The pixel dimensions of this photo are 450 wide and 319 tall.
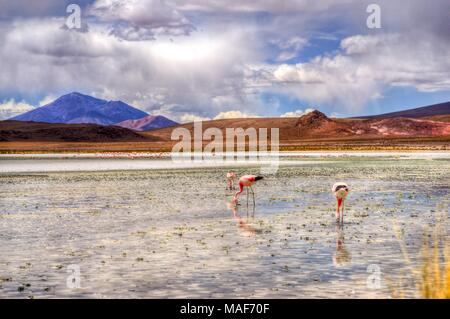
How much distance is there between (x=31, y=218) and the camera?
2314 centimetres

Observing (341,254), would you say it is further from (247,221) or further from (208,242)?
(247,221)

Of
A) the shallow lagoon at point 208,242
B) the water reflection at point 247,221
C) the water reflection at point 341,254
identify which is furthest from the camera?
the water reflection at point 247,221

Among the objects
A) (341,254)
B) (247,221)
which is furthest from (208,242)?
(247,221)

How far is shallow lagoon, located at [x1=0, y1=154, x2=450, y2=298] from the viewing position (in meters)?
12.7

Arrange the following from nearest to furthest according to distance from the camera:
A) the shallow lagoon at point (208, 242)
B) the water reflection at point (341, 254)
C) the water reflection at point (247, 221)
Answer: the shallow lagoon at point (208, 242) < the water reflection at point (341, 254) < the water reflection at point (247, 221)

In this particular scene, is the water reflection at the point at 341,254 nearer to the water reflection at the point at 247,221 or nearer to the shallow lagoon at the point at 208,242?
the shallow lagoon at the point at 208,242

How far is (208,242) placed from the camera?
17.7m

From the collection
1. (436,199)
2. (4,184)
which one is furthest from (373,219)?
(4,184)

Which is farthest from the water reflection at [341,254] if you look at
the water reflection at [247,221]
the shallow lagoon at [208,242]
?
the water reflection at [247,221]

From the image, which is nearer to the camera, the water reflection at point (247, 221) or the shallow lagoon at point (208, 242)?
the shallow lagoon at point (208, 242)

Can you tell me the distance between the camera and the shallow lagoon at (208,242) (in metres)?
12.7

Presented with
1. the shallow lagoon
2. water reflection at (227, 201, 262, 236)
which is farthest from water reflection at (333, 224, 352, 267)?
water reflection at (227, 201, 262, 236)
